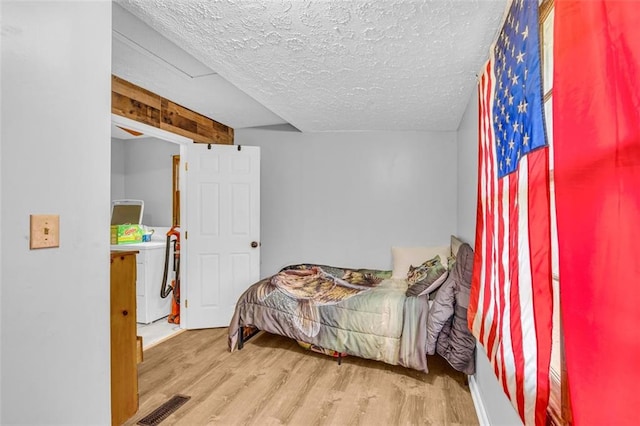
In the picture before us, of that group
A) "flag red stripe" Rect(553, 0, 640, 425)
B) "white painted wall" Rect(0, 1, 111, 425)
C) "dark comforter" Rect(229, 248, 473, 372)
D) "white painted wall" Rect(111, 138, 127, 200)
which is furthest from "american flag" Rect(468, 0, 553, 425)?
"white painted wall" Rect(111, 138, 127, 200)

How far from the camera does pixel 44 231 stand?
115 centimetres

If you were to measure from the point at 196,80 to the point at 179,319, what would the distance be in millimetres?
2639

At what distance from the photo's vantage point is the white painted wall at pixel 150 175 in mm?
4492

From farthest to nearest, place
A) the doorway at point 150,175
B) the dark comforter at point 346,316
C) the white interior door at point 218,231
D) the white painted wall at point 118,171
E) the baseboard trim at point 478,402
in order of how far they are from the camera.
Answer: the white painted wall at point 118,171, the doorway at point 150,175, the white interior door at point 218,231, the dark comforter at point 346,316, the baseboard trim at point 478,402

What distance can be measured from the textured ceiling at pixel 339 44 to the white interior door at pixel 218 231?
1121 mm

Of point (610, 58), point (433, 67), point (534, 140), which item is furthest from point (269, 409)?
point (433, 67)

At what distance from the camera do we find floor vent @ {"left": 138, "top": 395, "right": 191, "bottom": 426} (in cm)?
195

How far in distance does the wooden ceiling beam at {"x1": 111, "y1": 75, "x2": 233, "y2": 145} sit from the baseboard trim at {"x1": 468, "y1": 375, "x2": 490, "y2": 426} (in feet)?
11.1

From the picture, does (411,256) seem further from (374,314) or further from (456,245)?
(374,314)

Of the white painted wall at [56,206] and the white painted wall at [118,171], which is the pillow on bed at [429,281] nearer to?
the white painted wall at [56,206]

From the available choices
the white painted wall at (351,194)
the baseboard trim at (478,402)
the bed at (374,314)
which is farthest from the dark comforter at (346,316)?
the white painted wall at (351,194)

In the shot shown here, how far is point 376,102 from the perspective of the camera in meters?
2.89

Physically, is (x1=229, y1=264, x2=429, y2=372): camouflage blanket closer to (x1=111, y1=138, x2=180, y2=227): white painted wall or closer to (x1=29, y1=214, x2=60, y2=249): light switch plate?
(x1=29, y1=214, x2=60, y2=249): light switch plate

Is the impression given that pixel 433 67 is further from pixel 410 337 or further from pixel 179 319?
pixel 179 319
